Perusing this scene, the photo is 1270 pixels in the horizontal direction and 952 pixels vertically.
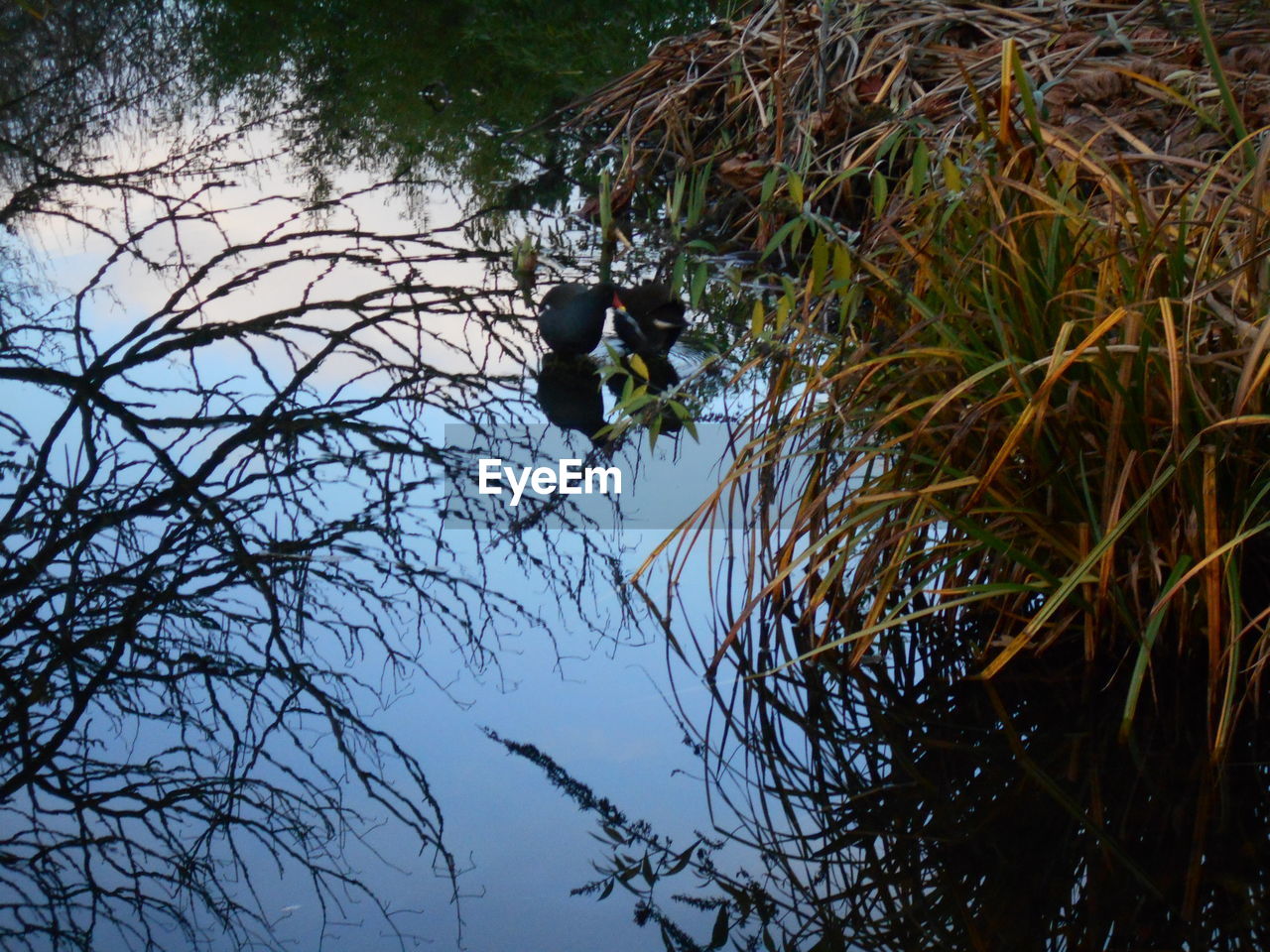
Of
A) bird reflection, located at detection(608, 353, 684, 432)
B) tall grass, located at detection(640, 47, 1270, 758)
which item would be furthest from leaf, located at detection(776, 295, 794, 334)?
bird reflection, located at detection(608, 353, 684, 432)

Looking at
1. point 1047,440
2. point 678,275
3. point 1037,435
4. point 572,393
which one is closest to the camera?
point 1037,435

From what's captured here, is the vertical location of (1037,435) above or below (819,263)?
below

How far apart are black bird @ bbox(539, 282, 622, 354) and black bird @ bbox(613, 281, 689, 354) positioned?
0.05 m

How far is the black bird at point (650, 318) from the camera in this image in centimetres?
200

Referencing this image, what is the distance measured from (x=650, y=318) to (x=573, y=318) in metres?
0.16

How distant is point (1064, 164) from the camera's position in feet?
4.16

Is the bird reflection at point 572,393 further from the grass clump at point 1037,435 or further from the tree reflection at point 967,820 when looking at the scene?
the tree reflection at point 967,820

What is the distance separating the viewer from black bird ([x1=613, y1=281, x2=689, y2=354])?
2.00 meters

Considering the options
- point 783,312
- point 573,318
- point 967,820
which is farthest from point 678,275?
point 967,820

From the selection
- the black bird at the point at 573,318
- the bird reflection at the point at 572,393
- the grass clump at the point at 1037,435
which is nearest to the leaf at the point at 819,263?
the grass clump at the point at 1037,435

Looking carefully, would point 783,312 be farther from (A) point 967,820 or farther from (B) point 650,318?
(B) point 650,318

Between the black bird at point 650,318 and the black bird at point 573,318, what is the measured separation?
0.16 ft

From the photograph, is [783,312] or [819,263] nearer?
[819,263]

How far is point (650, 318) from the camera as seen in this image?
2.05 m
